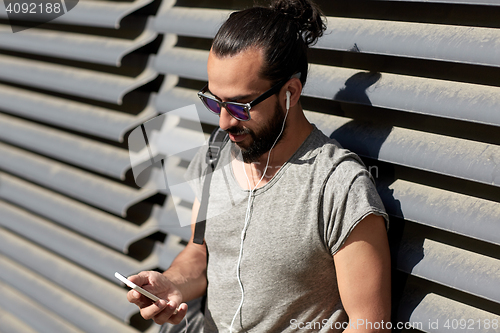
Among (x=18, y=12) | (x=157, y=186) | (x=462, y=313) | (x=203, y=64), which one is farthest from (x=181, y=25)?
(x=462, y=313)

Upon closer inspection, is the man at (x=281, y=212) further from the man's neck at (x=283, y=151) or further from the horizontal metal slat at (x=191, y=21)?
the horizontal metal slat at (x=191, y=21)

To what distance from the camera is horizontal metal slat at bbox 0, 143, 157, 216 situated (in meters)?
2.69

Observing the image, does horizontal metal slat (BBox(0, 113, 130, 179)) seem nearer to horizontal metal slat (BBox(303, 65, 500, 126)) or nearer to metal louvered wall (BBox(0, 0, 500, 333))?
metal louvered wall (BBox(0, 0, 500, 333))

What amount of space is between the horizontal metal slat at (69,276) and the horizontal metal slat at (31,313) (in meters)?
0.27

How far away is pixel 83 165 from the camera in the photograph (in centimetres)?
286

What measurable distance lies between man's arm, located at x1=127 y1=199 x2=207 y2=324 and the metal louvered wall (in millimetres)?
455

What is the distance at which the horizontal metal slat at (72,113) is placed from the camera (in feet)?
8.74

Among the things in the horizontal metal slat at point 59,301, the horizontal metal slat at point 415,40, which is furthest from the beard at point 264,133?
the horizontal metal slat at point 59,301

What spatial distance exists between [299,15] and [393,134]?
570mm

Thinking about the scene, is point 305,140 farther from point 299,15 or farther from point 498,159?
point 498,159

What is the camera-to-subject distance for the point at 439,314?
165cm

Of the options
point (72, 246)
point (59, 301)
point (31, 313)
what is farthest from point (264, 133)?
point (31, 313)

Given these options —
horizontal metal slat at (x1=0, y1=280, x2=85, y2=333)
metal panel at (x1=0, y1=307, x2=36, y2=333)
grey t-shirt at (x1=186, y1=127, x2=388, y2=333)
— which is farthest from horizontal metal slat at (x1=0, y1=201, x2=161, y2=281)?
grey t-shirt at (x1=186, y1=127, x2=388, y2=333)

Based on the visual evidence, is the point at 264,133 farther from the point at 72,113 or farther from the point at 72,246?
the point at 72,246
